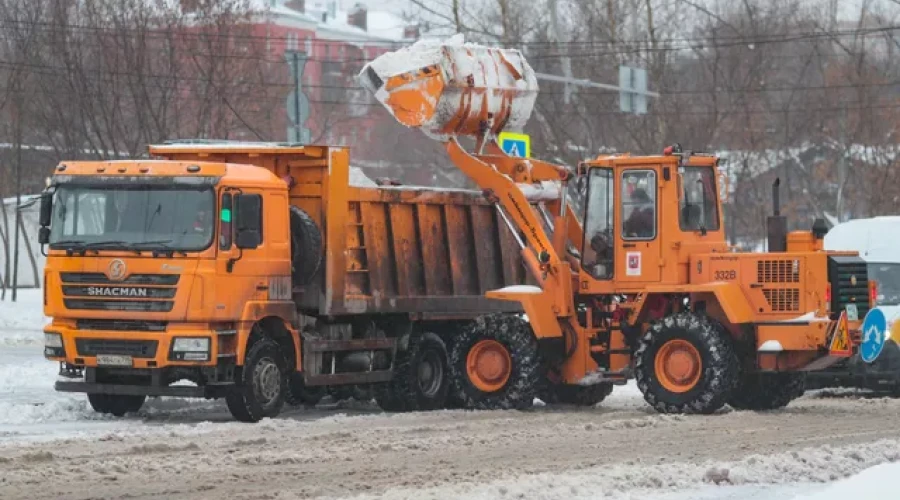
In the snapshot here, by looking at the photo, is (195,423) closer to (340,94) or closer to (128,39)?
(128,39)

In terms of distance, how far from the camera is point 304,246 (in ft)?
60.1

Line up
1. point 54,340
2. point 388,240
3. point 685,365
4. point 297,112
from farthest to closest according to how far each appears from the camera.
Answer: point 297,112
point 388,240
point 685,365
point 54,340

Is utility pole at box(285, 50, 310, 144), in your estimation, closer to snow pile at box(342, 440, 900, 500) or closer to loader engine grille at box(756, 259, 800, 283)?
loader engine grille at box(756, 259, 800, 283)

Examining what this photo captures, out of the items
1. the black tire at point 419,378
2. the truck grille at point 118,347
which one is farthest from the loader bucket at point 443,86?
the truck grille at point 118,347

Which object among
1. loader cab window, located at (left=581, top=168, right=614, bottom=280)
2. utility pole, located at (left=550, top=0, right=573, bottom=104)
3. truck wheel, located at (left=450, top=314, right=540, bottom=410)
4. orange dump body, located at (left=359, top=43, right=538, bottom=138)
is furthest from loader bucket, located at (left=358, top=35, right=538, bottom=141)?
utility pole, located at (left=550, top=0, right=573, bottom=104)

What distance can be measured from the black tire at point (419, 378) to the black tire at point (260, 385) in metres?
2.25

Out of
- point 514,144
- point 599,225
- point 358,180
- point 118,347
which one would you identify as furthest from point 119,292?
point 514,144

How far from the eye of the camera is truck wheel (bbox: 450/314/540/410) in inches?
756

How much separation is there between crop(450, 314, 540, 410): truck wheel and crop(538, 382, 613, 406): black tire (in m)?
1.23

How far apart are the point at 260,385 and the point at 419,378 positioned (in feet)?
10.3

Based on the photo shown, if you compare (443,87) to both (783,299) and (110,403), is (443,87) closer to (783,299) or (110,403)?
(783,299)

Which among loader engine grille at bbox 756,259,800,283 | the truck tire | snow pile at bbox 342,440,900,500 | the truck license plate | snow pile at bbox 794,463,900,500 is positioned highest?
→ the truck tire

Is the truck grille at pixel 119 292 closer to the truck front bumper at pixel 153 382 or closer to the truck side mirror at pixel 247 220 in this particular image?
the truck front bumper at pixel 153 382

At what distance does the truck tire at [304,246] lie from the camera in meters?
18.3
